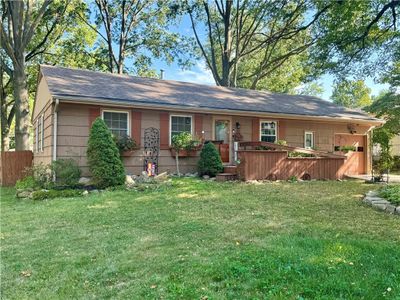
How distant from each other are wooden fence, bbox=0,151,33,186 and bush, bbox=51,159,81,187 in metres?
4.53

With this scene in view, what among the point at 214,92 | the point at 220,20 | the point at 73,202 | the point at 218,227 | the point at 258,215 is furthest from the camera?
the point at 220,20

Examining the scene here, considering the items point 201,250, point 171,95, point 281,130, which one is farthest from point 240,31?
point 201,250

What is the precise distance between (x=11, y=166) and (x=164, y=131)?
6.41 metres

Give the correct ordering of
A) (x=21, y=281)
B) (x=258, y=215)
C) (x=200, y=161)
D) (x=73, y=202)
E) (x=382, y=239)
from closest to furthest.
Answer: (x=21, y=281) → (x=382, y=239) → (x=258, y=215) → (x=73, y=202) → (x=200, y=161)

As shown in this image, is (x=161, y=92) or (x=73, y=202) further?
(x=161, y=92)

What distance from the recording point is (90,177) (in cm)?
1003

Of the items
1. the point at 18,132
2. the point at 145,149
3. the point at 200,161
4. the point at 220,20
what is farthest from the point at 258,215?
the point at 220,20

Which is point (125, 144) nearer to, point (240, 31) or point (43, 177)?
point (43, 177)

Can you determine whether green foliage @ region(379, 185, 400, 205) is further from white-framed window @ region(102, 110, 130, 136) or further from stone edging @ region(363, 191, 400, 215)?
white-framed window @ region(102, 110, 130, 136)

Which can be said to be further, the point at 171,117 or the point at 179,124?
the point at 179,124

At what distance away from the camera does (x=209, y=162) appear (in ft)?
35.5

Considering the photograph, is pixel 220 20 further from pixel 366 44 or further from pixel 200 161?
pixel 200 161

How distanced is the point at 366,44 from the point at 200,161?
26.9 feet

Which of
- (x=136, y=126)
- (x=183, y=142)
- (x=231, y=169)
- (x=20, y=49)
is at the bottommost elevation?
(x=231, y=169)
